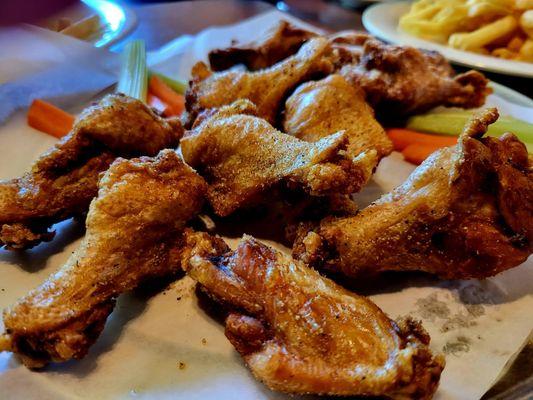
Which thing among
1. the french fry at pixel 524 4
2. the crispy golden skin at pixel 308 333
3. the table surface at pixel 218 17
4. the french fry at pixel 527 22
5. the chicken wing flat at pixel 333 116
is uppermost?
the french fry at pixel 524 4

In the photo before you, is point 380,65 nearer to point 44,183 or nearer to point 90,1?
point 44,183

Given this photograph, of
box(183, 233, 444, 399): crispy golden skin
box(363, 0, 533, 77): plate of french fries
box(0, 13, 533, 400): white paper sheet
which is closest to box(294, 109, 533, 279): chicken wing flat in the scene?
box(0, 13, 533, 400): white paper sheet

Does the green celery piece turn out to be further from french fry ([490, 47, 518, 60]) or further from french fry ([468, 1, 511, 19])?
french fry ([468, 1, 511, 19])

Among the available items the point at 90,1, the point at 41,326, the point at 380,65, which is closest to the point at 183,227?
the point at 41,326

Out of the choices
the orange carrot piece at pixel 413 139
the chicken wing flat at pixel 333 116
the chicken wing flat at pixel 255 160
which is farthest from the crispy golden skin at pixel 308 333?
the orange carrot piece at pixel 413 139

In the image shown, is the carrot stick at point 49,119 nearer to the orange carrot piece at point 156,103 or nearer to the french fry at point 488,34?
the orange carrot piece at point 156,103
